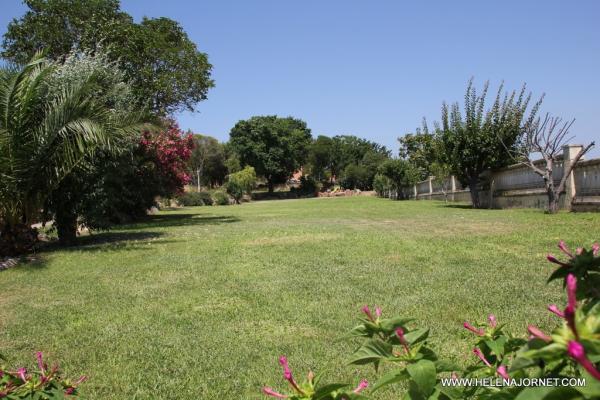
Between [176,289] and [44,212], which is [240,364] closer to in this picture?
[176,289]

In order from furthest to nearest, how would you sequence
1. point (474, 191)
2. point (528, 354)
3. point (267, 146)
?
point (267, 146), point (474, 191), point (528, 354)

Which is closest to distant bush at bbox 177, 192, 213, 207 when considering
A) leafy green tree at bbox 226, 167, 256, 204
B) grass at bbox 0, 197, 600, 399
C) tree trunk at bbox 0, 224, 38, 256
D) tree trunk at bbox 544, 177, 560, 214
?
leafy green tree at bbox 226, 167, 256, 204

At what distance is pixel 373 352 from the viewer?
4.08ft

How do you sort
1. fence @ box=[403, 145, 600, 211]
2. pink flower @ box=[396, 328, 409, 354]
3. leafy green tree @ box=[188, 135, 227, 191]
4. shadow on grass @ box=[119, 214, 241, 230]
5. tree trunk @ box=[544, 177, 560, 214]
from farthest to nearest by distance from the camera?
1. leafy green tree @ box=[188, 135, 227, 191]
2. shadow on grass @ box=[119, 214, 241, 230]
3. tree trunk @ box=[544, 177, 560, 214]
4. fence @ box=[403, 145, 600, 211]
5. pink flower @ box=[396, 328, 409, 354]

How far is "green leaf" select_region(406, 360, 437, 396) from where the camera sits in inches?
43.8

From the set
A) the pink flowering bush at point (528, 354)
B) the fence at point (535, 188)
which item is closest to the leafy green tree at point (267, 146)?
→ the fence at point (535, 188)

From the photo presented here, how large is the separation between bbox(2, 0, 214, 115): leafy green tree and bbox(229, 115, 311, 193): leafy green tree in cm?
4505

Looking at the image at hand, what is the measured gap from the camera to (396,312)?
469 centimetres

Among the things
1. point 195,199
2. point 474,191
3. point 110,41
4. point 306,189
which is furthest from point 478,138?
point 306,189

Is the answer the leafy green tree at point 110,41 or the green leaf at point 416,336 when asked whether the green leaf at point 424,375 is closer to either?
the green leaf at point 416,336

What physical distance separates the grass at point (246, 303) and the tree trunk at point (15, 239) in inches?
35.4

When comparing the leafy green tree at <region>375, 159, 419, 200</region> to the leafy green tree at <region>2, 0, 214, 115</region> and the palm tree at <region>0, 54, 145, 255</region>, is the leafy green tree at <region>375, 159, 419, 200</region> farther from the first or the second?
the palm tree at <region>0, 54, 145, 255</region>

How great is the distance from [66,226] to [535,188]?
15.1m

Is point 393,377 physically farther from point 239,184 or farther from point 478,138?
point 239,184
